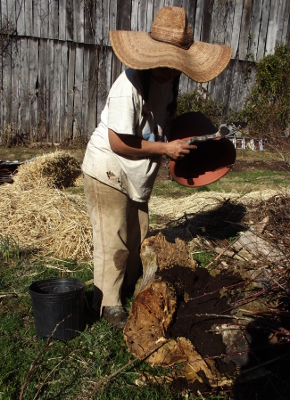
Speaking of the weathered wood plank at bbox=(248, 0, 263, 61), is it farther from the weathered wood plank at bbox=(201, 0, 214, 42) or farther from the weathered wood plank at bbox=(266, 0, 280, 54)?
the weathered wood plank at bbox=(201, 0, 214, 42)

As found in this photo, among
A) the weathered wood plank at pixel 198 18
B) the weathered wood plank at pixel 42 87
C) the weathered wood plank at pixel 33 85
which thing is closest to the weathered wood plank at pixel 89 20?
the weathered wood plank at pixel 42 87

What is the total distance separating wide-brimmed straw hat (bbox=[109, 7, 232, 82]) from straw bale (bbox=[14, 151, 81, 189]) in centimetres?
398

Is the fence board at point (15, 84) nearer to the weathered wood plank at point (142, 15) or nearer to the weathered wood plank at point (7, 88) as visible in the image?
the weathered wood plank at point (7, 88)

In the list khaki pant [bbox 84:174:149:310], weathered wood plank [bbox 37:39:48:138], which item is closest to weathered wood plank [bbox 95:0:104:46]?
weathered wood plank [bbox 37:39:48:138]

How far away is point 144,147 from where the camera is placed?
3.00 metres

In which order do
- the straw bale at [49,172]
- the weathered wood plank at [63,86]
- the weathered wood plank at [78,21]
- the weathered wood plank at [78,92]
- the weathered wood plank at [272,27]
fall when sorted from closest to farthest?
the straw bale at [49,172], the weathered wood plank at [78,21], the weathered wood plank at [63,86], the weathered wood plank at [78,92], the weathered wood plank at [272,27]

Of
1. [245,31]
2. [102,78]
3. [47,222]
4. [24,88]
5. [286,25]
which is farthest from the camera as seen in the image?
[286,25]

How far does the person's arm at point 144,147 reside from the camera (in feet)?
9.71

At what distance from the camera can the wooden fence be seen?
31.1 feet

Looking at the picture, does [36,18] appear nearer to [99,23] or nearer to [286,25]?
[99,23]

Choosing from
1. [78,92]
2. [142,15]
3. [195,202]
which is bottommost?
[195,202]

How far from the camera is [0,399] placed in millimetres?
2369

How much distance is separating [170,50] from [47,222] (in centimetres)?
293

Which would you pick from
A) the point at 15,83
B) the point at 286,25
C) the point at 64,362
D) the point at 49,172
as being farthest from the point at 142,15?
the point at 64,362
